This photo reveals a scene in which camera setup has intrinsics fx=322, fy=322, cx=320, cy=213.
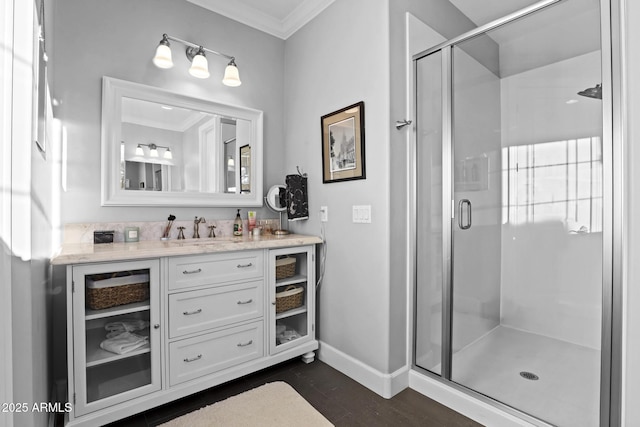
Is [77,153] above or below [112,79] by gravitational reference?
below

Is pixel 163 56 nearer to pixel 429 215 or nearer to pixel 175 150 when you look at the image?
pixel 175 150

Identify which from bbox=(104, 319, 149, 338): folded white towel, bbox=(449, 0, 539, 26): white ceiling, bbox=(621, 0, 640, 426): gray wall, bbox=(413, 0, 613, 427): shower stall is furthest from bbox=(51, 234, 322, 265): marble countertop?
bbox=(449, 0, 539, 26): white ceiling

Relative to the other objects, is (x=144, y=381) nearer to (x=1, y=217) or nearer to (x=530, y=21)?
(x=1, y=217)

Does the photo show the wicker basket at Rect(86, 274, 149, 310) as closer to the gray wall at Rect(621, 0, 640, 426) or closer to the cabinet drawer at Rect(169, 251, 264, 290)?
the cabinet drawer at Rect(169, 251, 264, 290)

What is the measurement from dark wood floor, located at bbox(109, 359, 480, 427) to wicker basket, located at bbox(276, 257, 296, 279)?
661 millimetres

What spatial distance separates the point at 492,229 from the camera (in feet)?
8.20

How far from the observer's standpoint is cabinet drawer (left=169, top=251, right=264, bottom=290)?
1810mm

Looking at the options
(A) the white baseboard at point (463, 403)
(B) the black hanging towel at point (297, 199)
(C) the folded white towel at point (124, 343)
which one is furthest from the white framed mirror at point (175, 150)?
(A) the white baseboard at point (463, 403)

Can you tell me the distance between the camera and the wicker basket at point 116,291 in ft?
5.30

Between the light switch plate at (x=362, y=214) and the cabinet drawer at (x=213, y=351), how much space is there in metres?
0.95

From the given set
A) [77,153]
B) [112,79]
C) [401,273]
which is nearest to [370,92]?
[401,273]

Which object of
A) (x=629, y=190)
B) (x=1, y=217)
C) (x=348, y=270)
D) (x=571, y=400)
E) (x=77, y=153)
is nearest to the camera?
(x=1, y=217)

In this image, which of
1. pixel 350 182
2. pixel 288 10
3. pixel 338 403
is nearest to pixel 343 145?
pixel 350 182

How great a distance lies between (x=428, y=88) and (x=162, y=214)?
203cm
